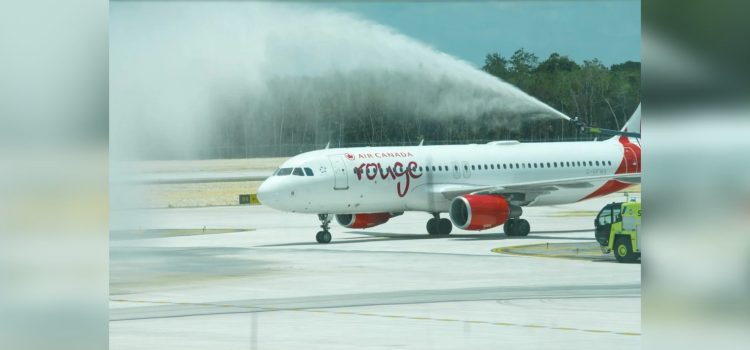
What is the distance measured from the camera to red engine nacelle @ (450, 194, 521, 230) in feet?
123

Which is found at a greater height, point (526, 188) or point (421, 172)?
point (421, 172)

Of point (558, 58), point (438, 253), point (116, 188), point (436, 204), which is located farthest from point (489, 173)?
point (116, 188)

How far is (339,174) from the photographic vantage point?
124 feet

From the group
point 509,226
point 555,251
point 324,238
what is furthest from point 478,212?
point 324,238

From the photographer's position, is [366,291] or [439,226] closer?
[366,291]

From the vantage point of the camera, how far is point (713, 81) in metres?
4.41

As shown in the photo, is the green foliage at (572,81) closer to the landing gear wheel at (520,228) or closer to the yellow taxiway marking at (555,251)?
the yellow taxiway marking at (555,251)

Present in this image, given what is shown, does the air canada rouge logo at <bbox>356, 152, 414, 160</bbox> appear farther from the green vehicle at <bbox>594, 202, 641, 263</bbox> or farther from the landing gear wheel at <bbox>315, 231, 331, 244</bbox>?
the green vehicle at <bbox>594, 202, 641, 263</bbox>

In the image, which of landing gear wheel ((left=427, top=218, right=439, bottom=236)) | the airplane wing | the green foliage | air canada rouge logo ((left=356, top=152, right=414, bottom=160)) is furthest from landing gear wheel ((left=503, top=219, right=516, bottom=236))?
the green foliage

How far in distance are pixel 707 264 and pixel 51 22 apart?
2823 mm

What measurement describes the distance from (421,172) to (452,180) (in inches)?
52.4

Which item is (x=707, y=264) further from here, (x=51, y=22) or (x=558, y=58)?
(x=558, y=58)

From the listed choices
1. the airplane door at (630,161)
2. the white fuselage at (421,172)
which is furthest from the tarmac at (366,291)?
the airplane door at (630,161)

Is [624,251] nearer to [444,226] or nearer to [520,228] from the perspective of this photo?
[520,228]
